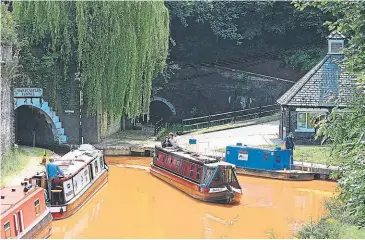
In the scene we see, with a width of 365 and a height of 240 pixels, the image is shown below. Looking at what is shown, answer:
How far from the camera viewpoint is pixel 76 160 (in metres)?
16.4

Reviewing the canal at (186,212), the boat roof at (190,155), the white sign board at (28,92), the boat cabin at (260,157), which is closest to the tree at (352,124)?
the canal at (186,212)

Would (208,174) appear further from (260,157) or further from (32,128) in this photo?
(32,128)

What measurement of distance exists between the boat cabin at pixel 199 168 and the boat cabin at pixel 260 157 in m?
2.32

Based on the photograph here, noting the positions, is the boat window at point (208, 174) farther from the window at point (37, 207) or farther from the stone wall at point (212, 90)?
the stone wall at point (212, 90)

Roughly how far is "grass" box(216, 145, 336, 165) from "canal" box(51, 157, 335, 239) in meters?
1.62

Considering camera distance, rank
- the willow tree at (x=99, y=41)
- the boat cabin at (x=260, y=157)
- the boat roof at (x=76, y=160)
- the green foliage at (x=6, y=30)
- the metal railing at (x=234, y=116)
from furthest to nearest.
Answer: the metal railing at (x=234, y=116)
the willow tree at (x=99, y=41)
the boat cabin at (x=260, y=157)
the green foliage at (x=6, y=30)
the boat roof at (x=76, y=160)

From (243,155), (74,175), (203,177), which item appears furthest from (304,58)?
(74,175)

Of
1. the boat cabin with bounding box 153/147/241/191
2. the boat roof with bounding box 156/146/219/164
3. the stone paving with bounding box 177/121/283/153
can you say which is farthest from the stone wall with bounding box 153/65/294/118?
the boat cabin with bounding box 153/147/241/191

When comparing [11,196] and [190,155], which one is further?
[190,155]

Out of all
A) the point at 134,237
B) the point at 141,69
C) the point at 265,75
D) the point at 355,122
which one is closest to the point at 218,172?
the point at 134,237

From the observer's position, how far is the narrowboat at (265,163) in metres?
19.0

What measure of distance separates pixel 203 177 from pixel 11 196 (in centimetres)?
637

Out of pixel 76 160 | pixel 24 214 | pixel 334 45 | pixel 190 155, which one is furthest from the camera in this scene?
pixel 334 45

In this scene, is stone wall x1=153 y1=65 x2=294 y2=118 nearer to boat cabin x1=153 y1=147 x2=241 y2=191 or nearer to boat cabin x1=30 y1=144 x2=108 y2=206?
boat cabin x1=153 y1=147 x2=241 y2=191
